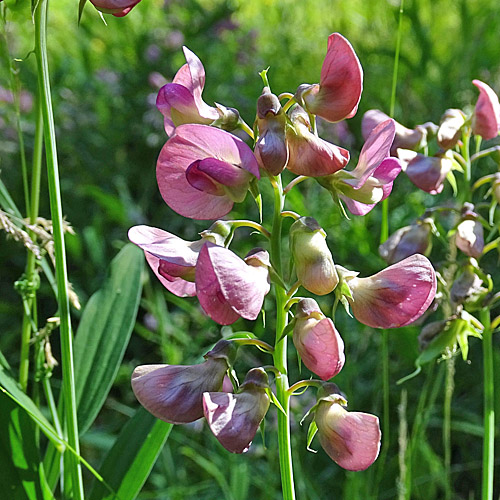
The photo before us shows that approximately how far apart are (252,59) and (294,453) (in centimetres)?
196

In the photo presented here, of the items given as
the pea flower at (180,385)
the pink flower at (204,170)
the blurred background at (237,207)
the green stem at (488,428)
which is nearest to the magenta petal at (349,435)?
the pea flower at (180,385)

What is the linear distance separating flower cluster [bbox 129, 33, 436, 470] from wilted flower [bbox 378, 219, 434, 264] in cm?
32

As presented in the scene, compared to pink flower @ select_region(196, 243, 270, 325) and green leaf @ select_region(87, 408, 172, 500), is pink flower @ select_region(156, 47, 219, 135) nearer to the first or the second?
pink flower @ select_region(196, 243, 270, 325)

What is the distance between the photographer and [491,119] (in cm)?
97

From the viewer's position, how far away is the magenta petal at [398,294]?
679 millimetres

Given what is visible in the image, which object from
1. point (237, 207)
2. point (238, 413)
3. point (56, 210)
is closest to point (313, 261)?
point (238, 413)

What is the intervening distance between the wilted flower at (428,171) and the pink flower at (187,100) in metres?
0.35

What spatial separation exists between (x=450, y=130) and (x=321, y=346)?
18.4 inches

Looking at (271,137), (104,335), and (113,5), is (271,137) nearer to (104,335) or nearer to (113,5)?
(113,5)

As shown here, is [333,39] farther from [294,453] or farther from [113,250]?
[113,250]

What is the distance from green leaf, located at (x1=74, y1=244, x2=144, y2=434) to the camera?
106 cm

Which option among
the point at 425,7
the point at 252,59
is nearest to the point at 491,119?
the point at 252,59

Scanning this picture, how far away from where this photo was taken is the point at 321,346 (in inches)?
26.1

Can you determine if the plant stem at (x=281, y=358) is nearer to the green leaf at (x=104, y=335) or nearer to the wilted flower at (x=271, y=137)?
the wilted flower at (x=271, y=137)
